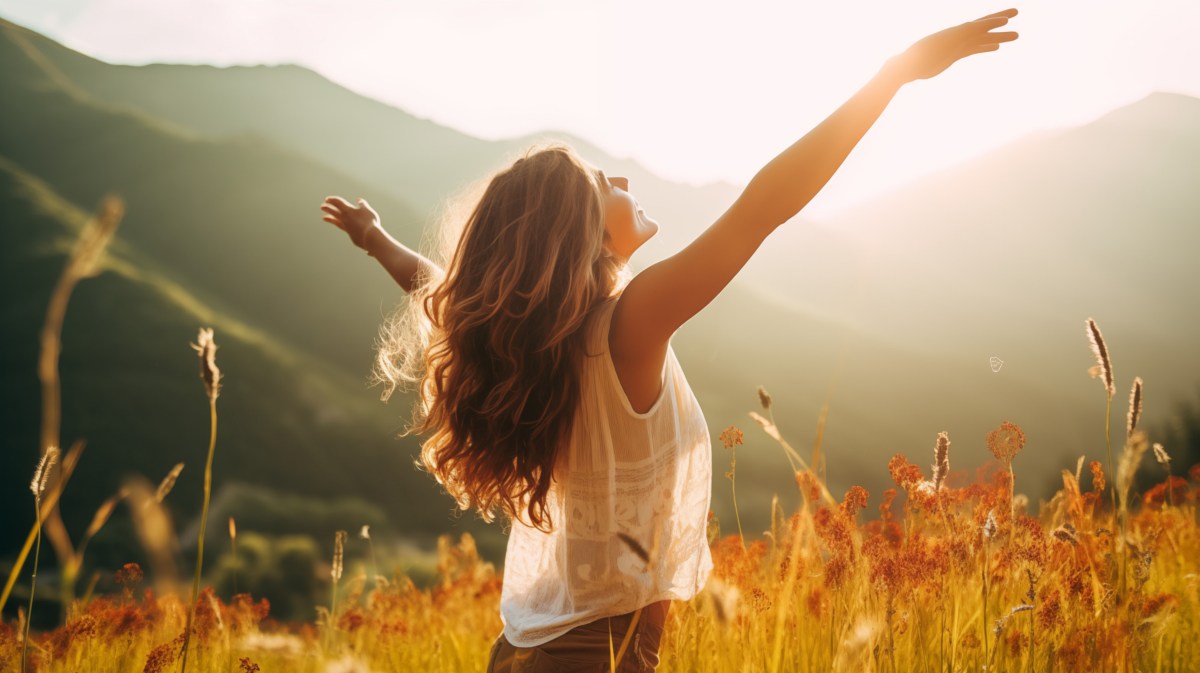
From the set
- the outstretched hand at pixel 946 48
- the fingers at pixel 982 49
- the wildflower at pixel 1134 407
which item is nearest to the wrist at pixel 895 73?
the outstretched hand at pixel 946 48

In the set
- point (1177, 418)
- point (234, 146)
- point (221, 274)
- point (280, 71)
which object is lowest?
point (1177, 418)

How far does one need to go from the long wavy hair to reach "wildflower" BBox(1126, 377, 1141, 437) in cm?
152

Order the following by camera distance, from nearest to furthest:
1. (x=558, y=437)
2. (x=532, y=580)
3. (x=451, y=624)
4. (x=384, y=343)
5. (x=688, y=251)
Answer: (x=688, y=251)
(x=558, y=437)
(x=532, y=580)
(x=384, y=343)
(x=451, y=624)

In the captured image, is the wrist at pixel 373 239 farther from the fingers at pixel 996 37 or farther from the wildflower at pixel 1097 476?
the wildflower at pixel 1097 476

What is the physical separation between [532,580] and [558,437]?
57cm

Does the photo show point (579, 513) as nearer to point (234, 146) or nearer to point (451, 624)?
point (451, 624)

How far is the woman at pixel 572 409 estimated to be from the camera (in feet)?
6.59

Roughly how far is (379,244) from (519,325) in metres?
1.55

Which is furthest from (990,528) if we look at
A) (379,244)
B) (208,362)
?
(379,244)

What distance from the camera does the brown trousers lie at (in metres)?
2.00

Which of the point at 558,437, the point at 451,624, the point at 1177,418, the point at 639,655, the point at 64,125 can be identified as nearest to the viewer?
the point at 639,655

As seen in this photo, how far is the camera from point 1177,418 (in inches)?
1251

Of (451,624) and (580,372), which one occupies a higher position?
(580,372)

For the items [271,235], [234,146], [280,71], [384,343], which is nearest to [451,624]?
[384,343]
